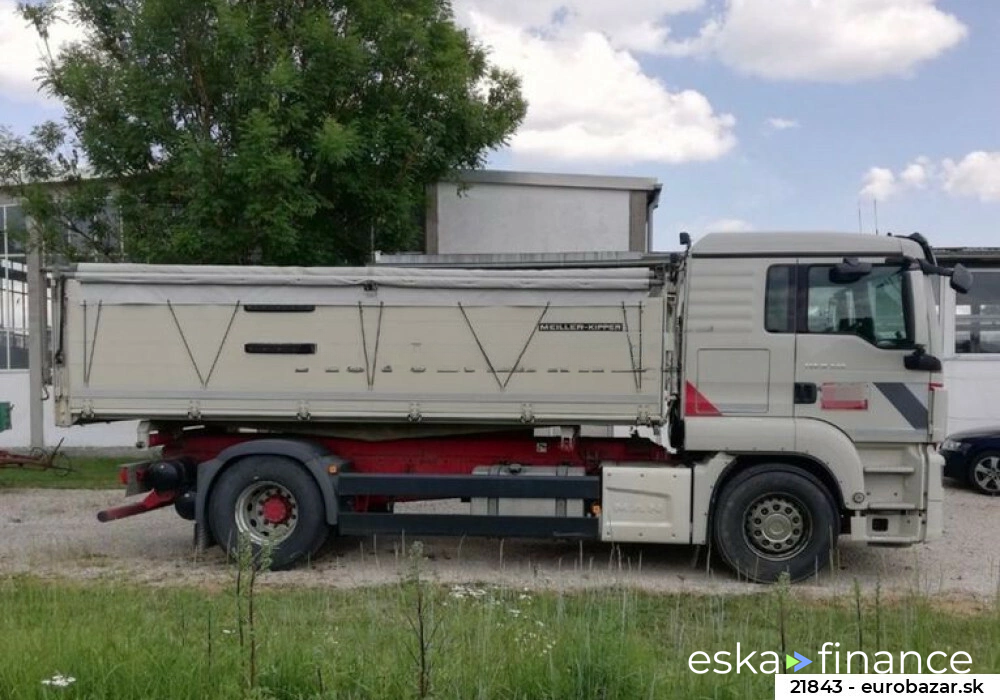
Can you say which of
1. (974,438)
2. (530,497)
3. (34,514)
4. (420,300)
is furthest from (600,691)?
(974,438)

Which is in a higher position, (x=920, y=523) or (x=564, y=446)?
(x=564, y=446)

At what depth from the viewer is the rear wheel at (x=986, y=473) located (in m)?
12.8

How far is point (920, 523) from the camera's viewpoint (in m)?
7.38

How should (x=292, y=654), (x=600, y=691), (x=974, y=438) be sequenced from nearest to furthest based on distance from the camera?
(x=600, y=691), (x=292, y=654), (x=974, y=438)

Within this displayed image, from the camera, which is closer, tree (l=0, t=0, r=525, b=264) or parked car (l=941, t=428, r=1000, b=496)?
tree (l=0, t=0, r=525, b=264)

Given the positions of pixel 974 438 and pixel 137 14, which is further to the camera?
pixel 974 438

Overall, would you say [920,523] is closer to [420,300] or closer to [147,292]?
[420,300]

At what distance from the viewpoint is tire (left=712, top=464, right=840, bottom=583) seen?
7441 millimetres

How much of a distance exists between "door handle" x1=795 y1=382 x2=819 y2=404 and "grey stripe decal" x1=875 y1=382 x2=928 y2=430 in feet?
1.79

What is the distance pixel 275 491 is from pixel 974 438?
10278 millimetres

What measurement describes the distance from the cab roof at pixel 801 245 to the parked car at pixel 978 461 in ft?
21.1

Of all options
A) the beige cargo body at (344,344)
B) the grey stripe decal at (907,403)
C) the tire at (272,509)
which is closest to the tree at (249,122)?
the beige cargo body at (344,344)

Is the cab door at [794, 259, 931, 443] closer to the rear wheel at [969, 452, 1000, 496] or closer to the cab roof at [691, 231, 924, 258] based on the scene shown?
the cab roof at [691, 231, 924, 258]

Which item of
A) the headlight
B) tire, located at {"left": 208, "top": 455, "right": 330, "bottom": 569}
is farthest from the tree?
the headlight
